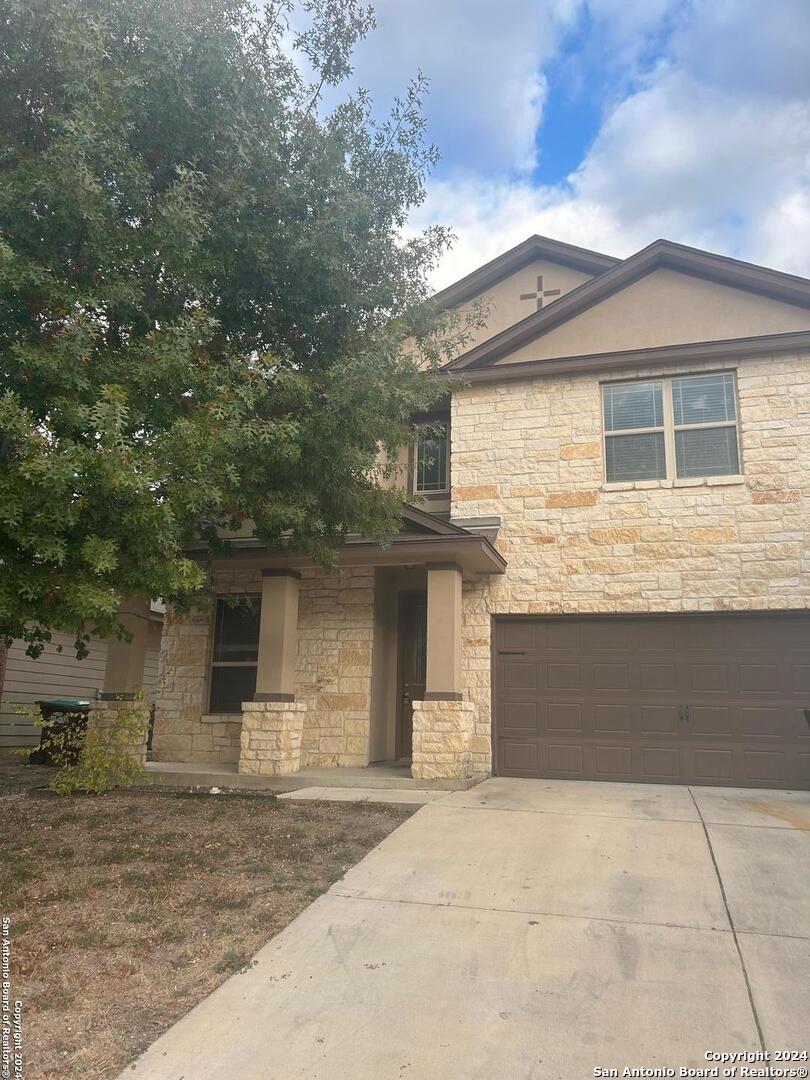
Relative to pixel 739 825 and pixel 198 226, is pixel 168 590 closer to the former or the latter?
pixel 198 226

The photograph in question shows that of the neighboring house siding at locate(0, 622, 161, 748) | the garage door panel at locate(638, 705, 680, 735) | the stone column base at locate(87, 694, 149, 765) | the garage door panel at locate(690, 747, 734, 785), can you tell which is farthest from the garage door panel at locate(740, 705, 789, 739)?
the neighboring house siding at locate(0, 622, 161, 748)

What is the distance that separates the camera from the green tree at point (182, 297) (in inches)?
192

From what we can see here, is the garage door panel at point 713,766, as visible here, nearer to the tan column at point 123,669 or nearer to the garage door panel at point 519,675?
the garage door panel at point 519,675


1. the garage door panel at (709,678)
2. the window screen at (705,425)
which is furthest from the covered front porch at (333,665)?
the window screen at (705,425)

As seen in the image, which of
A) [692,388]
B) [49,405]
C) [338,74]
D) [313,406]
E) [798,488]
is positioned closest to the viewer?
[49,405]

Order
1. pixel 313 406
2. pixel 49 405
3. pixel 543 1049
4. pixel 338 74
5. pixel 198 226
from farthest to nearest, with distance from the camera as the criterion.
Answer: pixel 338 74 → pixel 313 406 → pixel 198 226 → pixel 49 405 → pixel 543 1049

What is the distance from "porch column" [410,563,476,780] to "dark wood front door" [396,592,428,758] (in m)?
1.88

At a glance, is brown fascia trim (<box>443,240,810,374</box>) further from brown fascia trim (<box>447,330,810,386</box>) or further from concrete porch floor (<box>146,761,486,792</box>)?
concrete porch floor (<box>146,761,486,792</box>)

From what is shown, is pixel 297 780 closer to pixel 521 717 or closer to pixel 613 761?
pixel 521 717

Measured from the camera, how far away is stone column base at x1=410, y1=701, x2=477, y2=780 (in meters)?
8.84

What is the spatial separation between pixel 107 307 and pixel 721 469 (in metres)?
8.07

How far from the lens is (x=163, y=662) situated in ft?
36.7

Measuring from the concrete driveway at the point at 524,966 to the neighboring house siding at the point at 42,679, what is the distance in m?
10.1

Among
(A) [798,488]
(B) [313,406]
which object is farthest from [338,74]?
(A) [798,488]
